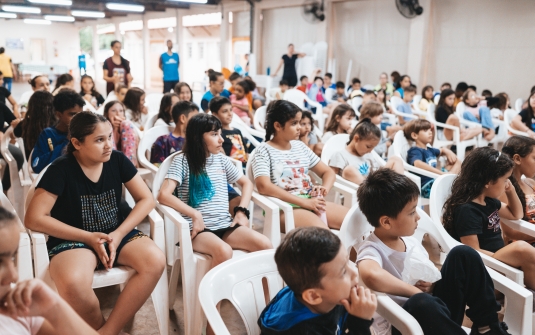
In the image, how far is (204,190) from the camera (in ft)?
7.57

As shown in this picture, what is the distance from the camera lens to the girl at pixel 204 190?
2184 mm

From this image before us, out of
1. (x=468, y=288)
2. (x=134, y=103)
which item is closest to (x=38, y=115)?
(x=134, y=103)

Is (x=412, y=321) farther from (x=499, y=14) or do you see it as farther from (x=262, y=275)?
(x=499, y=14)

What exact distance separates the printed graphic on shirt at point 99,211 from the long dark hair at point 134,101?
2.44 m

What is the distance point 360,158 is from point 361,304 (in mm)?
2028

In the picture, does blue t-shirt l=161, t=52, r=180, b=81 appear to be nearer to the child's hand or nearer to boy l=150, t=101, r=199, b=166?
boy l=150, t=101, r=199, b=166

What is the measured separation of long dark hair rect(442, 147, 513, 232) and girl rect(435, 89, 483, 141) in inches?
136

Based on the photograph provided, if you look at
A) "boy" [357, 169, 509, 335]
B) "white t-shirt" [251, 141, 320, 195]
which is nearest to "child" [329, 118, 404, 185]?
"white t-shirt" [251, 141, 320, 195]

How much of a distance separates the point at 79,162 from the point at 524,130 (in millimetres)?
4888

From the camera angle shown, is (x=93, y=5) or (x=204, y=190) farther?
(x=93, y=5)

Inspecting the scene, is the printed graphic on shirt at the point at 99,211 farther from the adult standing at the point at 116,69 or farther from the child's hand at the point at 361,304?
the adult standing at the point at 116,69

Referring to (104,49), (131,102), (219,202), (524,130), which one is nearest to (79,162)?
(219,202)

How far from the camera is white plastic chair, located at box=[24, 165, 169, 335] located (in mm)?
1744

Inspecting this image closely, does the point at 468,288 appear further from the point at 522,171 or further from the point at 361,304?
the point at 522,171
